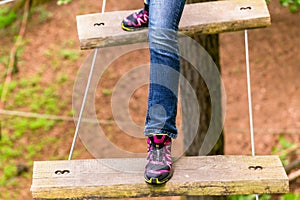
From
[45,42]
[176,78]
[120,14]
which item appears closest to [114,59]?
[45,42]

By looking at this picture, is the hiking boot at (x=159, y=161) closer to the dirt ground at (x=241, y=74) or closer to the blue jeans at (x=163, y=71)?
the blue jeans at (x=163, y=71)

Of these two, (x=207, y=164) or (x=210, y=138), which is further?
(x=210, y=138)

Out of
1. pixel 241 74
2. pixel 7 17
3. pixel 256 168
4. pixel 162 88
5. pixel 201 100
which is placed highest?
pixel 162 88

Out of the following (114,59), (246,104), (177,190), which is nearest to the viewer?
(177,190)

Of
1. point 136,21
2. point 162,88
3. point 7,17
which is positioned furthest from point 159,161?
point 7,17

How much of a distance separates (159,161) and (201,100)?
37.9 inches

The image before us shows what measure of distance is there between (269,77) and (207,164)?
255cm

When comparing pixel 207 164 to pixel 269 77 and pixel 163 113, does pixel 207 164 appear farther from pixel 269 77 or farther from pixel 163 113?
pixel 269 77

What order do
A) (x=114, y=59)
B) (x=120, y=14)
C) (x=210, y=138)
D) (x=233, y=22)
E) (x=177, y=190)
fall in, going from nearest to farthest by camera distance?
→ (x=177, y=190), (x=233, y=22), (x=120, y=14), (x=210, y=138), (x=114, y=59)

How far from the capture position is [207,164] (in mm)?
1619

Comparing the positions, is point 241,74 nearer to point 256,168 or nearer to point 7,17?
point 7,17

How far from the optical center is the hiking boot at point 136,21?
6.05ft

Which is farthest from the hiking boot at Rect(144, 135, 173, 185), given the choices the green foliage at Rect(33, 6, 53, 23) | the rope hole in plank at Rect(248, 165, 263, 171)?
the green foliage at Rect(33, 6, 53, 23)

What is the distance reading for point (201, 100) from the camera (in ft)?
8.21
